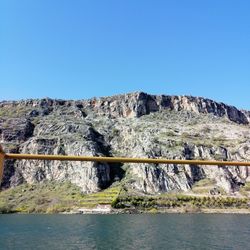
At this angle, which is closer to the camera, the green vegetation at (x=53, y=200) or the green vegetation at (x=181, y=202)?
the green vegetation at (x=181, y=202)

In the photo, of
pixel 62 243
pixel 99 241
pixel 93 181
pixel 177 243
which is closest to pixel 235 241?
pixel 177 243

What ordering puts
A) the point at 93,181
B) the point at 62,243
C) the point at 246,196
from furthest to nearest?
the point at 93,181 < the point at 246,196 < the point at 62,243

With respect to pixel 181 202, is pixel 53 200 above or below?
above

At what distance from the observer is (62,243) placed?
207ft

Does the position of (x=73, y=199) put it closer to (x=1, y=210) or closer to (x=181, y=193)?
(x=1, y=210)

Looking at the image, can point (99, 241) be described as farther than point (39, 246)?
Yes

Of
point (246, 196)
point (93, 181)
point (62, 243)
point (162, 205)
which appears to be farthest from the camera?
point (93, 181)

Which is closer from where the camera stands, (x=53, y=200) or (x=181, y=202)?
(x=181, y=202)

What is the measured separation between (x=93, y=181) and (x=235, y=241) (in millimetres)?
143215

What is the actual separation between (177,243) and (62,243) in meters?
18.3

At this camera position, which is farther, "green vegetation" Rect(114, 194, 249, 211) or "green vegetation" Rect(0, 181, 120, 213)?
"green vegetation" Rect(0, 181, 120, 213)

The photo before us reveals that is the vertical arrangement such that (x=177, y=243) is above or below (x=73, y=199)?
below

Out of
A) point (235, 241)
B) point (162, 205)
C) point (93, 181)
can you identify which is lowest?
point (235, 241)

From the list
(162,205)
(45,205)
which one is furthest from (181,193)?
(45,205)
